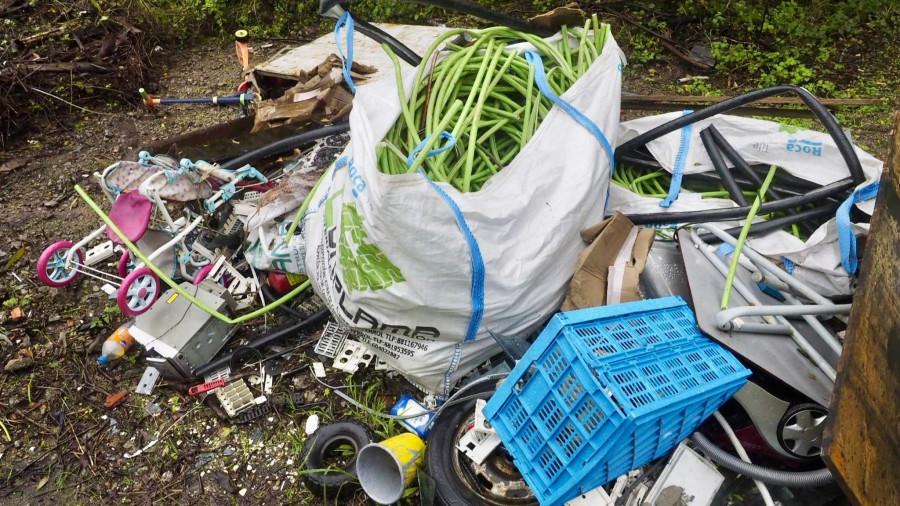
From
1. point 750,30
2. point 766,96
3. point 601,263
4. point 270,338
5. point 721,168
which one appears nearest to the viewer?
point 601,263

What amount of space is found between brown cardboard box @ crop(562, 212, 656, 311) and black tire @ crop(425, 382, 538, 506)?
1.39 feet

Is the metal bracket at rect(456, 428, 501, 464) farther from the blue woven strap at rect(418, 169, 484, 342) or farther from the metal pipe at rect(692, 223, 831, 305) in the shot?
the metal pipe at rect(692, 223, 831, 305)

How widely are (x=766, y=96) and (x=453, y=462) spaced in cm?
169

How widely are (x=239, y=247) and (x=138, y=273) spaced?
0.52 metres

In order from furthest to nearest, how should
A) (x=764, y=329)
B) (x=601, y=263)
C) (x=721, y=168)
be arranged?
(x=721, y=168) < (x=601, y=263) < (x=764, y=329)

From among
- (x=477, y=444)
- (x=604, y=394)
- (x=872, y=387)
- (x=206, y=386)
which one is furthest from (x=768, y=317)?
(x=206, y=386)

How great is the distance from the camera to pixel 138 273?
2.18m

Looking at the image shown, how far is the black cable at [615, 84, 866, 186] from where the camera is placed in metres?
1.96

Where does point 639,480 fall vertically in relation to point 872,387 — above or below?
below

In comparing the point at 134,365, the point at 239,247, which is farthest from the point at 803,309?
the point at 134,365

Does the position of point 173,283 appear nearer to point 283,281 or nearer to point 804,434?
point 283,281

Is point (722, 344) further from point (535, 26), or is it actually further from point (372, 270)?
point (535, 26)

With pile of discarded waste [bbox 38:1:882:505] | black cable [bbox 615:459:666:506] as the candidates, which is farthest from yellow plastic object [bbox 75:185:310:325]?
black cable [bbox 615:459:666:506]

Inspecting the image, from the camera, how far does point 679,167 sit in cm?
229
